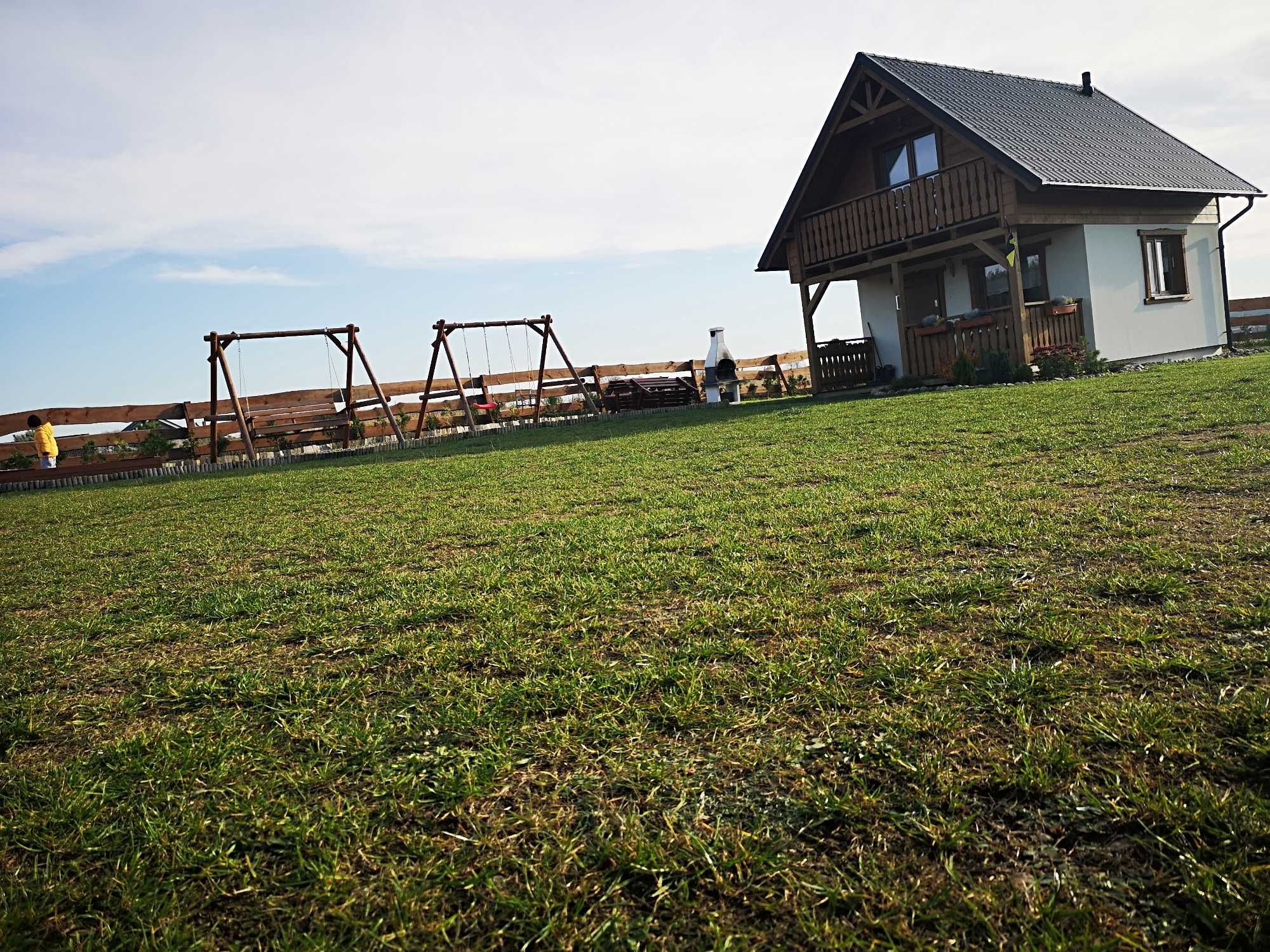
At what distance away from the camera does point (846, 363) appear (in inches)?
817

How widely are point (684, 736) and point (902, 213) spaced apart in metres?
17.5

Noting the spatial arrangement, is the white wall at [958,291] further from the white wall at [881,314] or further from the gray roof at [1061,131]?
the gray roof at [1061,131]

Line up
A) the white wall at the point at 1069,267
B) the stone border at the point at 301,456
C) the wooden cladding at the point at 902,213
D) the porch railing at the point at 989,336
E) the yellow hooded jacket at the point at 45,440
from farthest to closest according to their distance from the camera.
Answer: the white wall at the point at 1069,267 < the yellow hooded jacket at the point at 45,440 < the wooden cladding at the point at 902,213 < the porch railing at the point at 989,336 < the stone border at the point at 301,456

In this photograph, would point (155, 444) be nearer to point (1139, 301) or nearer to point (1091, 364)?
point (1091, 364)

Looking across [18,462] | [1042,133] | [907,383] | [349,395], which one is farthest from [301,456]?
[1042,133]

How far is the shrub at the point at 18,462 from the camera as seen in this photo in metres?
17.0

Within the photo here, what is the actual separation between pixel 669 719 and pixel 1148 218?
20048mm

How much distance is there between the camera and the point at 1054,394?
11344 mm

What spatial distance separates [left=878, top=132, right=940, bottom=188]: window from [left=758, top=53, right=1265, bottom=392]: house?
0.13 ft

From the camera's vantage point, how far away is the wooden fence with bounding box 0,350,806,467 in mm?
17281

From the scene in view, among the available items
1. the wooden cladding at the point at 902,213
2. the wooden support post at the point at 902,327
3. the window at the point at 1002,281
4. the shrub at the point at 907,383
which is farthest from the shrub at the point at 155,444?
the window at the point at 1002,281

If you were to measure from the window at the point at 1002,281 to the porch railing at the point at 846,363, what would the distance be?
9.07 feet

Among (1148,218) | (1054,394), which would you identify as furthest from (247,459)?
(1148,218)

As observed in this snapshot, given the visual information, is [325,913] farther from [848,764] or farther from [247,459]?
[247,459]
